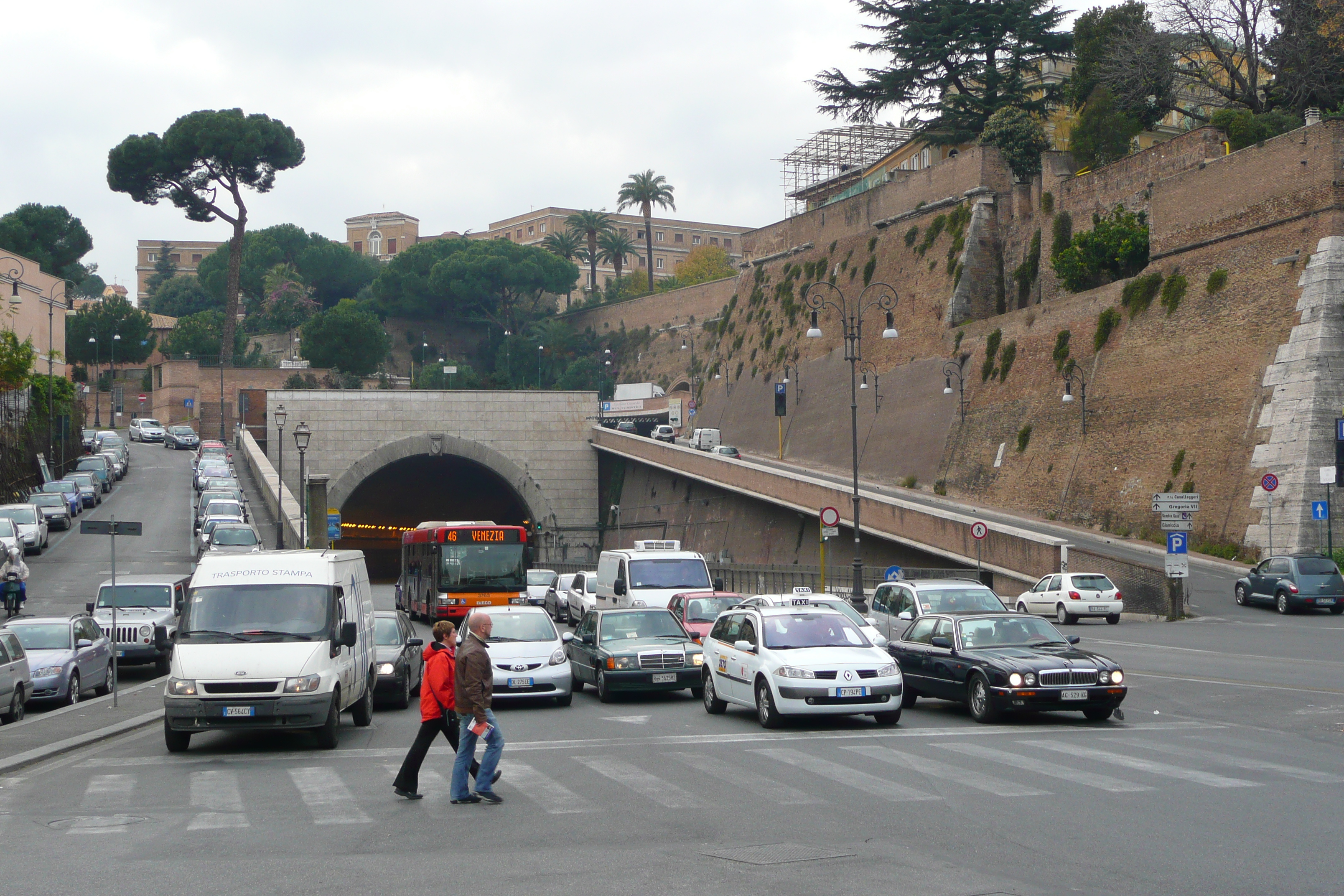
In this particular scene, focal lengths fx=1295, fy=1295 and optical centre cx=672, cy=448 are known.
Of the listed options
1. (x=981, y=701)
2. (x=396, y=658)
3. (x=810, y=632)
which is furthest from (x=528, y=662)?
(x=981, y=701)

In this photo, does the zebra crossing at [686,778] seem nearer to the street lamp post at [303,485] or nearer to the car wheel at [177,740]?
the car wheel at [177,740]

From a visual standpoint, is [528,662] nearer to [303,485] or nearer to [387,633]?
[387,633]

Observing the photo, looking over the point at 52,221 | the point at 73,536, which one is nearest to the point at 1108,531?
the point at 73,536

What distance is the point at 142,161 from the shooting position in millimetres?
95062

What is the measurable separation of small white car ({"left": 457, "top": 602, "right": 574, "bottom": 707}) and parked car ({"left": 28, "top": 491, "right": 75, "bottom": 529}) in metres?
35.6

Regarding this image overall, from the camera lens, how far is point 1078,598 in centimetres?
3166

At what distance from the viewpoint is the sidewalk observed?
13875mm

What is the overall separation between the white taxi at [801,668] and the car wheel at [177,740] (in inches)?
253

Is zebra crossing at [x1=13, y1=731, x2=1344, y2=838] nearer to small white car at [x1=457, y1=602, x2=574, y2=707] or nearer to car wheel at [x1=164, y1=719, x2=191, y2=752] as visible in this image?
car wheel at [x1=164, y1=719, x2=191, y2=752]

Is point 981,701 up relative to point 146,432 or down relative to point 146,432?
down

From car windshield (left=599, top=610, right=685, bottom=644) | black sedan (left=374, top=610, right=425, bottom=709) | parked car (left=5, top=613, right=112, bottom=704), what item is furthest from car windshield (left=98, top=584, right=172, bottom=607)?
car windshield (left=599, top=610, right=685, bottom=644)

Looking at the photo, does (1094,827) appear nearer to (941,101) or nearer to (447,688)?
(447,688)

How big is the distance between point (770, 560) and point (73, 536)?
26661 mm

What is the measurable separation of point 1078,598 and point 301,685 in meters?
22.7
